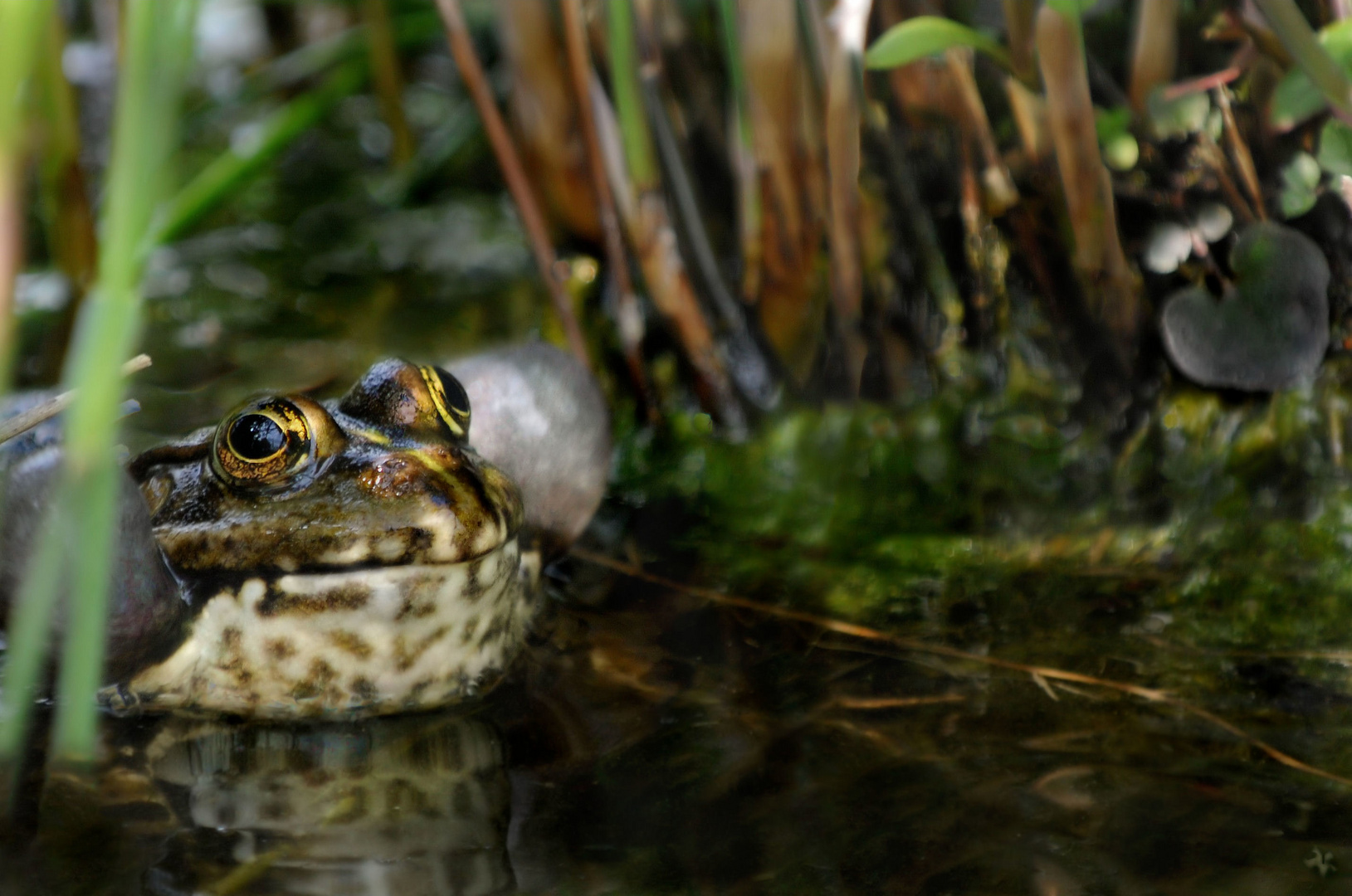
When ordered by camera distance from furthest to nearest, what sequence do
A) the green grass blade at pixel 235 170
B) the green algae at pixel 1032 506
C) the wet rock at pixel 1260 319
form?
the green grass blade at pixel 235 170 < the wet rock at pixel 1260 319 < the green algae at pixel 1032 506

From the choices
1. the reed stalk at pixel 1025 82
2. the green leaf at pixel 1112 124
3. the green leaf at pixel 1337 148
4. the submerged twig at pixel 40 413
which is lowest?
the submerged twig at pixel 40 413

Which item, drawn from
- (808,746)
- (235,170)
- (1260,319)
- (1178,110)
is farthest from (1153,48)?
(235,170)

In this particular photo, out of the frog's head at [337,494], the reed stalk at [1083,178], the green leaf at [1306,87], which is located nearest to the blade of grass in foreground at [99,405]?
the frog's head at [337,494]

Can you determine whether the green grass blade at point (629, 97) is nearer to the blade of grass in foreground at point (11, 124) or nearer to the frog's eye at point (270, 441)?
the frog's eye at point (270, 441)

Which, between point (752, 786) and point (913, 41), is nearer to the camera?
point (752, 786)

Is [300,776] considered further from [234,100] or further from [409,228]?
[234,100]

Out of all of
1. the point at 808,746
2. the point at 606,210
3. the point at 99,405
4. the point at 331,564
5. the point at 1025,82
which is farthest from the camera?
the point at 606,210

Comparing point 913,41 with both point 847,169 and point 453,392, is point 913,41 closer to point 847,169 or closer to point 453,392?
point 847,169
